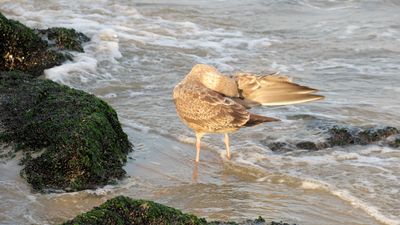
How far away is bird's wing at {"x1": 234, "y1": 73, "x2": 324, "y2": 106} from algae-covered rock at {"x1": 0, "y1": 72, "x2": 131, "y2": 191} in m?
1.32

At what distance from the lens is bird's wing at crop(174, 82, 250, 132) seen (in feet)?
22.5

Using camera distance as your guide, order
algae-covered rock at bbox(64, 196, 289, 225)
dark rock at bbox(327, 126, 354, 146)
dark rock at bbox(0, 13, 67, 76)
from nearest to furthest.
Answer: algae-covered rock at bbox(64, 196, 289, 225) < dark rock at bbox(327, 126, 354, 146) < dark rock at bbox(0, 13, 67, 76)

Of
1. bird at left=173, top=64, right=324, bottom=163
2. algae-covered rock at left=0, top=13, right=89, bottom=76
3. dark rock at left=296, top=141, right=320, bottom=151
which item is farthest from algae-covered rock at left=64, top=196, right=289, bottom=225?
algae-covered rock at left=0, top=13, right=89, bottom=76

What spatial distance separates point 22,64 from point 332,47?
219 inches

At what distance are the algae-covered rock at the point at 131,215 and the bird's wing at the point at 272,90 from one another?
2.38m

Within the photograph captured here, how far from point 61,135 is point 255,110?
11.2 feet

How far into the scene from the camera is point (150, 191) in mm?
6344

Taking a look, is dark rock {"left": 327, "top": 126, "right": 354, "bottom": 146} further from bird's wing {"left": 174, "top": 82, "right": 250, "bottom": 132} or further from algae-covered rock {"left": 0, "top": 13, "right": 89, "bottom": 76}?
algae-covered rock {"left": 0, "top": 13, "right": 89, "bottom": 76}

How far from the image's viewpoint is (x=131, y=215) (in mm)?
4387

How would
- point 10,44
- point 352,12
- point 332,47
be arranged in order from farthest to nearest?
point 352,12
point 332,47
point 10,44

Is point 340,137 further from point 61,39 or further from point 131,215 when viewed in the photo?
point 61,39

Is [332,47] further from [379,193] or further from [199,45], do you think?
[379,193]

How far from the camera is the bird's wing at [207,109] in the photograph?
270 inches

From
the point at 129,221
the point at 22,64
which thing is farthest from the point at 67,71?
the point at 129,221
